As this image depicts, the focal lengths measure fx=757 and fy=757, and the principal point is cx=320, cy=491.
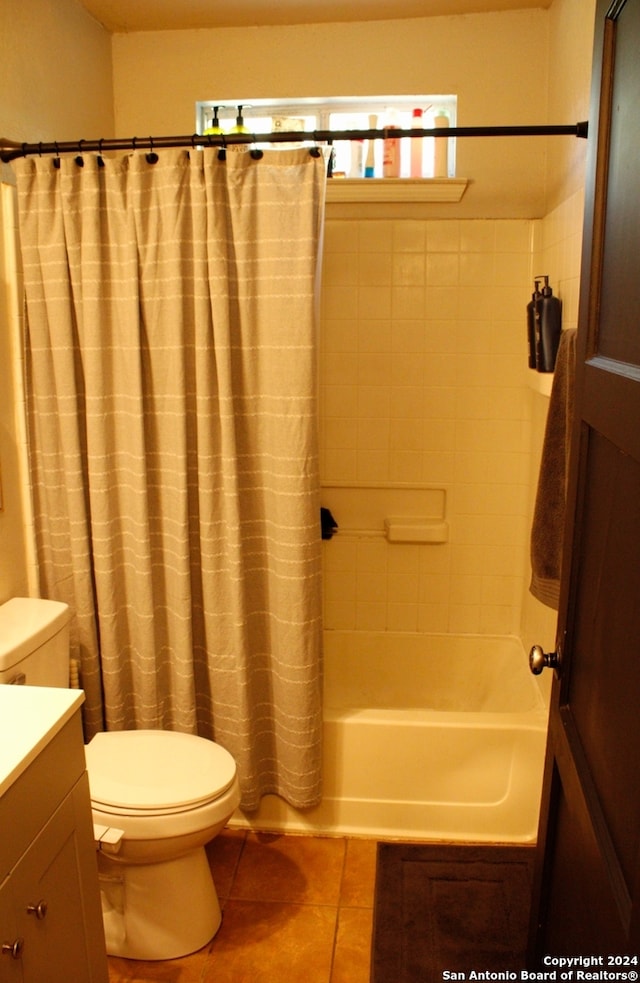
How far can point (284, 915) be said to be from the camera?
2.05m

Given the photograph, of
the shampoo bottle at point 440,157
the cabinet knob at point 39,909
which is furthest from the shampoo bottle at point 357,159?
the cabinet knob at point 39,909

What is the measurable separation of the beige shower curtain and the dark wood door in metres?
0.94

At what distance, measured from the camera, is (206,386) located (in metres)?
2.07

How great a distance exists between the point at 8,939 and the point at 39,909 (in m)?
0.10

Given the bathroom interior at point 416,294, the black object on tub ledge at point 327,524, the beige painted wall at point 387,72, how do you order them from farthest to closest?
the black object on tub ledge at point 327,524 → the beige painted wall at point 387,72 → the bathroom interior at point 416,294

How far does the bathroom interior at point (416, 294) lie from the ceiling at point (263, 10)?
1.1 inches

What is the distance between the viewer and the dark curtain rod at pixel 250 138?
6.27 ft

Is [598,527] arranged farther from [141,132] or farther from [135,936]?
[141,132]

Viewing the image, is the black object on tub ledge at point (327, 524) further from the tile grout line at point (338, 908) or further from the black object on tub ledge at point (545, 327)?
the tile grout line at point (338, 908)

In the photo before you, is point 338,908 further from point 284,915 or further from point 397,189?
point 397,189

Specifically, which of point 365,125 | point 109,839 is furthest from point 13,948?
point 365,125

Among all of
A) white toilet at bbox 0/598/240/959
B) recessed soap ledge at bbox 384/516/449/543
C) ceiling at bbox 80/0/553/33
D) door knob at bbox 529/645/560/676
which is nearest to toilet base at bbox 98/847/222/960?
white toilet at bbox 0/598/240/959

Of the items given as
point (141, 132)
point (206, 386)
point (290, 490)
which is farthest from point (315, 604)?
point (141, 132)

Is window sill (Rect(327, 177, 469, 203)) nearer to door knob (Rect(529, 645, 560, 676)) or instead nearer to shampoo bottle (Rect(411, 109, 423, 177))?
shampoo bottle (Rect(411, 109, 423, 177))
